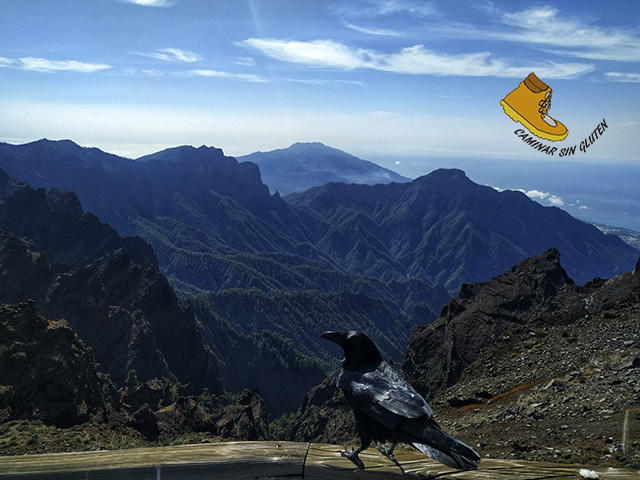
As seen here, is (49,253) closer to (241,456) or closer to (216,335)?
(216,335)

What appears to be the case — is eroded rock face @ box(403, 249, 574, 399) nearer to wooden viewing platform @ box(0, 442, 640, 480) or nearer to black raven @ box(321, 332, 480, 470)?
black raven @ box(321, 332, 480, 470)

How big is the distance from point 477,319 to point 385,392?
32.8 meters

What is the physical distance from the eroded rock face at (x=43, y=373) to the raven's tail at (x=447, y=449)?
2381 centimetres

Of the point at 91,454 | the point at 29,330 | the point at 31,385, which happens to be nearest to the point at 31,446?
the point at 31,385

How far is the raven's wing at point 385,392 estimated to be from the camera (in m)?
4.35

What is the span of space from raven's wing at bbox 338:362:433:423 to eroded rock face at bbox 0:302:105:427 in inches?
895

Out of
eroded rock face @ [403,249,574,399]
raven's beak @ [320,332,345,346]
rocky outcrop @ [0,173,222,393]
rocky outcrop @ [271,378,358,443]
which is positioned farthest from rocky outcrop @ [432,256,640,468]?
rocky outcrop @ [0,173,222,393]

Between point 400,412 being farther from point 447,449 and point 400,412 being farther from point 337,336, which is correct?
point 337,336

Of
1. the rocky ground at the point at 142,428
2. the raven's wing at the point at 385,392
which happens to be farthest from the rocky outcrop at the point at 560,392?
the rocky ground at the point at 142,428

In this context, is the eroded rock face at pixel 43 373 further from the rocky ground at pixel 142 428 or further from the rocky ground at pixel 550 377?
the rocky ground at pixel 550 377

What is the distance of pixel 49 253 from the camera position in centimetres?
10906

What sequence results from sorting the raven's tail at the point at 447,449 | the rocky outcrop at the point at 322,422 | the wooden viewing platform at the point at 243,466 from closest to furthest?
the wooden viewing platform at the point at 243,466 → the raven's tail at the point at 447,449 → the rocky outcrop at the point at 322,422

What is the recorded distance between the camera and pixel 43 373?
90.7ft

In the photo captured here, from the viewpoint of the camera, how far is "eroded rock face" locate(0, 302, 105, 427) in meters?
24.5
